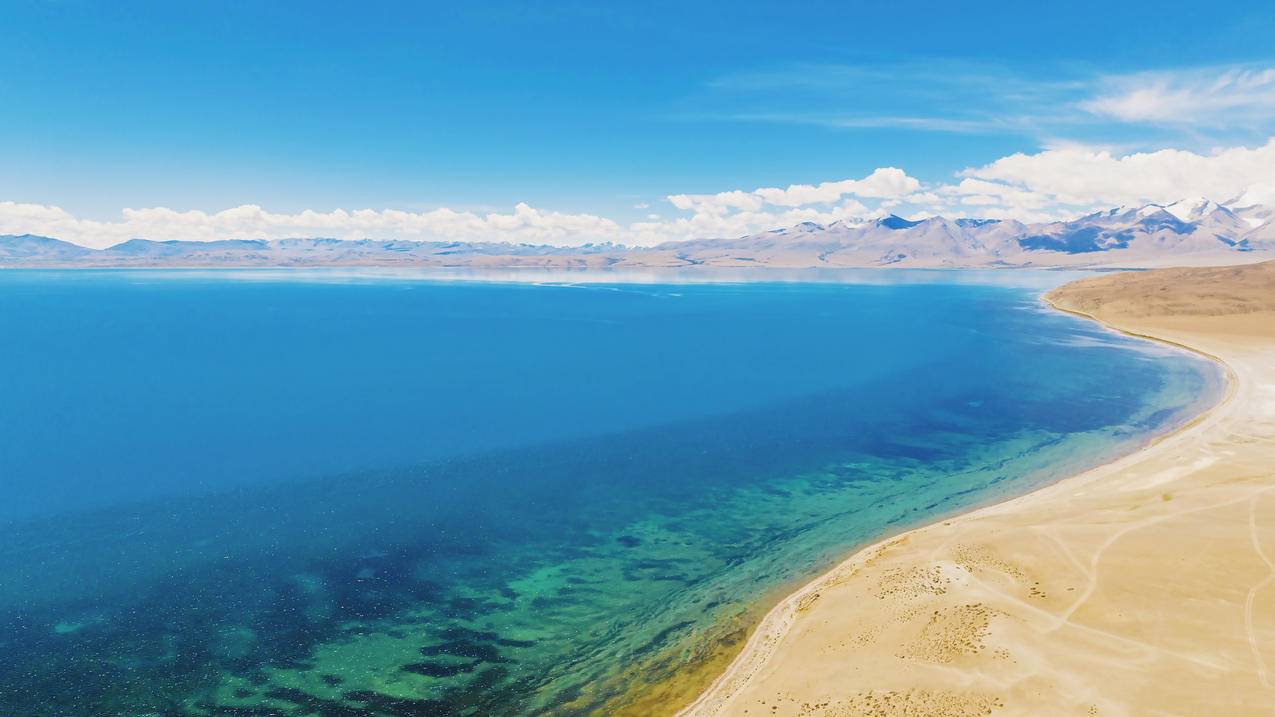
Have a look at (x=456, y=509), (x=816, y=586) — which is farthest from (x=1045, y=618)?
(x=456, y=509)

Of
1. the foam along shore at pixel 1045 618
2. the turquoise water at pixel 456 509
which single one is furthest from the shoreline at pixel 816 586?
the turquoise water at pixel 456 509

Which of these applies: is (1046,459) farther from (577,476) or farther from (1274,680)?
(577,476)

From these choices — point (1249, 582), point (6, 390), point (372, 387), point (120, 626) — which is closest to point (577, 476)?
point (120, 626)

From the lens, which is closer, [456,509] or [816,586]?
[816,586]

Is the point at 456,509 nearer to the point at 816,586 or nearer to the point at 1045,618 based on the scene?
the point at 816,586

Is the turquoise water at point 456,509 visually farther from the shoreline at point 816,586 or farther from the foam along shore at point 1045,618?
the foam along shore at point 1045,618

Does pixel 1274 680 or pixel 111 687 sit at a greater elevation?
pixel 1274 680

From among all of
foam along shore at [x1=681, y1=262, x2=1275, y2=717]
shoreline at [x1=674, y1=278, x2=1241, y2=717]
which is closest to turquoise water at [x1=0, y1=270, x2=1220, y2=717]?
shoreline at [x1=674, y1=278, x2=1241, y2=717]
